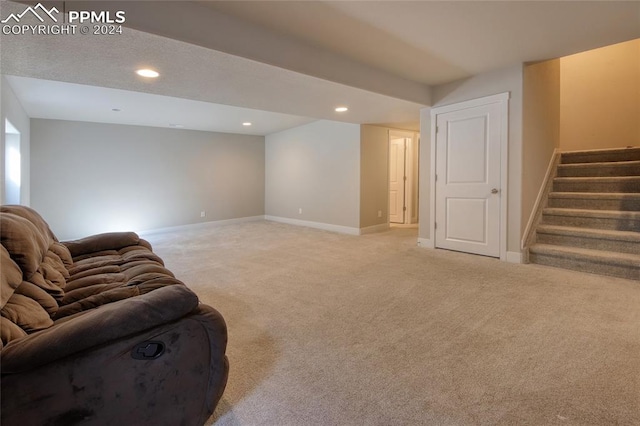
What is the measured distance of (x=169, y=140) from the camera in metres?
7.02

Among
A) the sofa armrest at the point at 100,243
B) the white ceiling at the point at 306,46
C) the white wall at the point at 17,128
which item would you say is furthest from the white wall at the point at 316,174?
the white wall at the point at 17,128

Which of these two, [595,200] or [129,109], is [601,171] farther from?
[129,109]

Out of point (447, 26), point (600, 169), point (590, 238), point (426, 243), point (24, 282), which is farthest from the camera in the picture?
point (426, 243)

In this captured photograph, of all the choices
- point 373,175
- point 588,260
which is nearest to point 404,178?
point 373,175

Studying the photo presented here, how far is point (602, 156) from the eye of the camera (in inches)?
181

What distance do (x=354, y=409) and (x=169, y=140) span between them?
699 centimetres

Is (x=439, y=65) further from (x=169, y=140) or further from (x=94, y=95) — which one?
(x=169, y=140)

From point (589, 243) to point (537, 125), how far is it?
4.98ft

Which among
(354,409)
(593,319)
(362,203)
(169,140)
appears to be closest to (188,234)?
(169,140)

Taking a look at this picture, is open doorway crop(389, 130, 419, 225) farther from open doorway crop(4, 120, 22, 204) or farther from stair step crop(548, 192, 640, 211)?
open doorway crop(4, 120, 22, 204)

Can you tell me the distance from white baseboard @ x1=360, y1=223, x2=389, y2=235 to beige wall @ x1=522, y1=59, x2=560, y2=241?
278 cm

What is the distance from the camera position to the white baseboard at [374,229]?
20.1 ft

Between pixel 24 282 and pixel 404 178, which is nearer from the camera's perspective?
pixel 24 282

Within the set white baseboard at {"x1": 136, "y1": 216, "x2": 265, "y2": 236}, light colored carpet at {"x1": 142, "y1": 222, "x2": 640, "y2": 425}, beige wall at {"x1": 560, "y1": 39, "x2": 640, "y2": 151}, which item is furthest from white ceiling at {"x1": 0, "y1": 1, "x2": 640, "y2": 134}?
white baseboard at {"x1": 136, "y1": 216, "x2": 265, "y2": 236}
